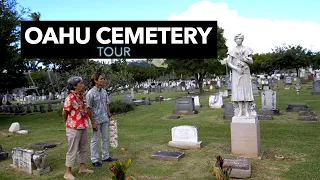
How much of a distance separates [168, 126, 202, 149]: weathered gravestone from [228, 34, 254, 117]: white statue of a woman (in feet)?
4.93

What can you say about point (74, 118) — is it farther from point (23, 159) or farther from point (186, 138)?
point (186, 138)

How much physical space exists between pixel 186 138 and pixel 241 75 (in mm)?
2386

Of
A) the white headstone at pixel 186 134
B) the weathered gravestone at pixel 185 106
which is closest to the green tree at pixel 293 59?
the weathered gravestone at pixel 185 106

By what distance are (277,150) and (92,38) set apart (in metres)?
12.3

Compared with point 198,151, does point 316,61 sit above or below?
above

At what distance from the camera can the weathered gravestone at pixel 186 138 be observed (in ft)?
26.6

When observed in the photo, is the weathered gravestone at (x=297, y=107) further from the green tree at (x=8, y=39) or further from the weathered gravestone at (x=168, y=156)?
the green tree at (x=8, y=39)

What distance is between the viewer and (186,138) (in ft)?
26.9

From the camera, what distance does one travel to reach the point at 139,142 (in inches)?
359

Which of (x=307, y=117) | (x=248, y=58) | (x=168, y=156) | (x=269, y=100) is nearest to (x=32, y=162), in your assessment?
(x=168, y=156)

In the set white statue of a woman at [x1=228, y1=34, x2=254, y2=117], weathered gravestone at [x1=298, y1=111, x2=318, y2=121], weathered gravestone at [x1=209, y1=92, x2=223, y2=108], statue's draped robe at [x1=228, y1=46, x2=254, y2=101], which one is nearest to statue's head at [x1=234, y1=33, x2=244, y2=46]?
white statue of a woman at [x1=228, y1=34, x2=254, y2=117]

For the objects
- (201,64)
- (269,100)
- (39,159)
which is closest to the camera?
(39,159)

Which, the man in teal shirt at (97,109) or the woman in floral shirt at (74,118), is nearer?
the woman in floral shirt at (74,118)

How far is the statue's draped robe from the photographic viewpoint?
7148 mm
